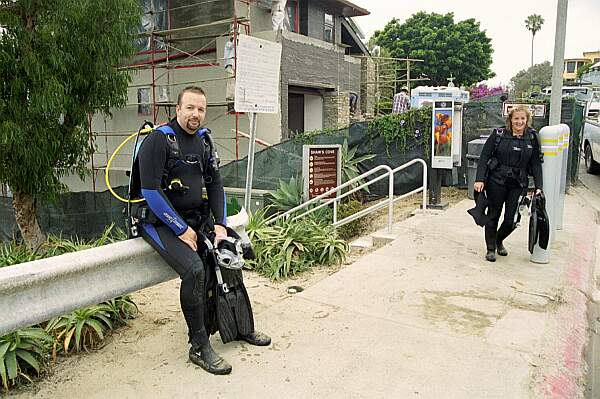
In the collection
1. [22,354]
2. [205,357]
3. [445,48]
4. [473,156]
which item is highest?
[445,48]

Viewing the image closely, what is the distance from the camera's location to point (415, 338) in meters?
4.02

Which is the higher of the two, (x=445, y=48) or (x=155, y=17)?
(x=445, y=48)

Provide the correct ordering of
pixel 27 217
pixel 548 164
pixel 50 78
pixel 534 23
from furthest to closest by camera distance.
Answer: pixel 534 23 → pixel 27 217 → pixel 50 78 → pixel 548 164

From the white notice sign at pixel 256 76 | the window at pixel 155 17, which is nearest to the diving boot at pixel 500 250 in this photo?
the white notice sign at pixel 256 76

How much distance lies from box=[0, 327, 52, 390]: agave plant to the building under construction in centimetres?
1012

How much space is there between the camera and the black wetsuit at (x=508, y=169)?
233 inches

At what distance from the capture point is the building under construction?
47.6 ft

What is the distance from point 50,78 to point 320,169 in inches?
168

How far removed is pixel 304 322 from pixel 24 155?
552 centimetres

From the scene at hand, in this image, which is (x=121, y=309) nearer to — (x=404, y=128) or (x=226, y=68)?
(x=404, y=128)

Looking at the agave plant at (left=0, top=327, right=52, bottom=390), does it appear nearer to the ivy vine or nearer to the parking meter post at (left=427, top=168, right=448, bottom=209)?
the parking meter post at (left=427, top=168, right=448, bottom=209)

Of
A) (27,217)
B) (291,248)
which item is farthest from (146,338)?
(27,217)

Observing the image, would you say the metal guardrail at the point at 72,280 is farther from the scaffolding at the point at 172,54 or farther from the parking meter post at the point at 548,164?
the scaffolding at the point at 172,54

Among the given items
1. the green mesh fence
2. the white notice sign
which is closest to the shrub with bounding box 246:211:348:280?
the white notice sign
